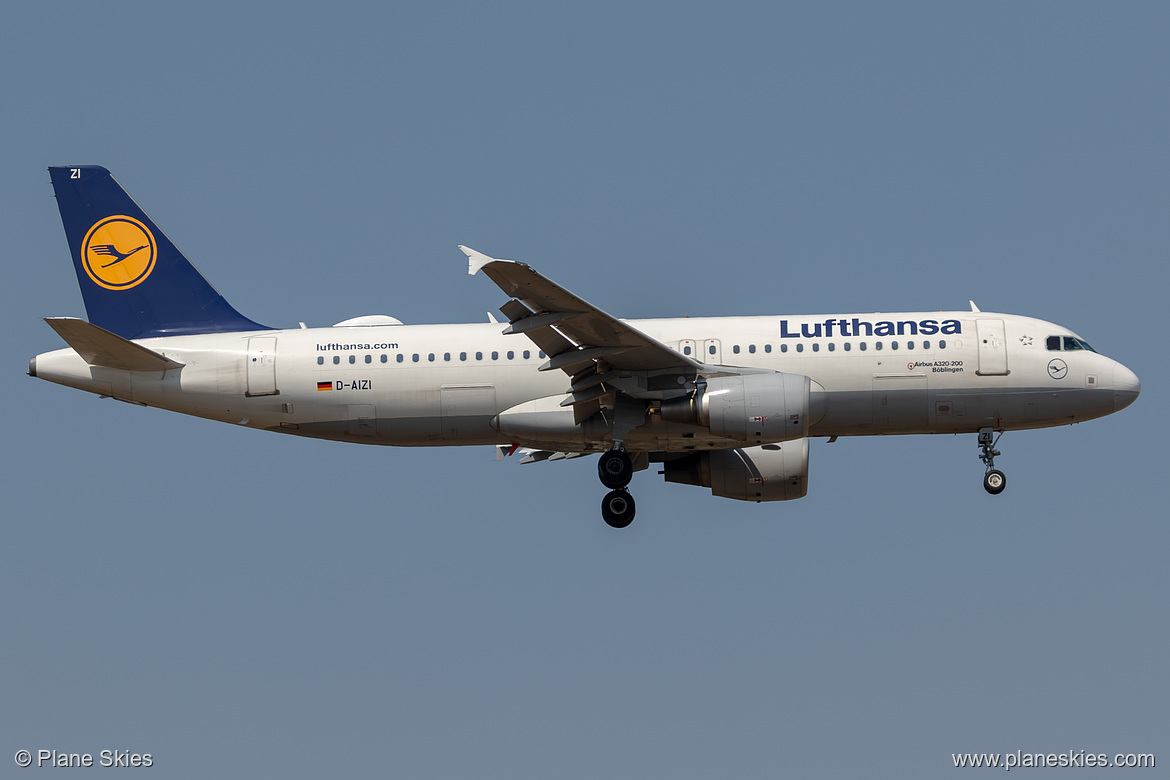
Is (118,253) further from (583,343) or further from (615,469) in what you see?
(615,469)

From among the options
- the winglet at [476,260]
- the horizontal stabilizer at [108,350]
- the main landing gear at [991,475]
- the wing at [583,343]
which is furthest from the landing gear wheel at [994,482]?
the horizontal stabilizer at [108,350]

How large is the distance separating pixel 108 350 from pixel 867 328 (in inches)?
718

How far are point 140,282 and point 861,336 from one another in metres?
18.5

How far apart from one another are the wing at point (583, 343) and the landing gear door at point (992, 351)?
704cm

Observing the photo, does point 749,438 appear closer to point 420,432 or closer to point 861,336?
point 861,336

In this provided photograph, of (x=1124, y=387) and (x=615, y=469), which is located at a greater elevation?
(x=1124, y=387)

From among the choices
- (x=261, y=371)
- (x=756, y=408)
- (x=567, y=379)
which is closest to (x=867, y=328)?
(x=756, y=408)

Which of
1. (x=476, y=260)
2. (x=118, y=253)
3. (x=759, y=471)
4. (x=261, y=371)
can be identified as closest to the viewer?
(x=476, y=260)

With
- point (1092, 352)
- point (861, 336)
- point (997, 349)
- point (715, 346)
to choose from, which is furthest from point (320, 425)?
point (1092, 352)

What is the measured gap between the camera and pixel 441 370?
109 feet

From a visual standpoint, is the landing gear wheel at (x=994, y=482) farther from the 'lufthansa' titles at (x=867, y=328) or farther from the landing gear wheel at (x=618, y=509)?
the landing gear wheel at (x=618, y=509)

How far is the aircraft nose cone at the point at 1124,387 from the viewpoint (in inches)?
1323

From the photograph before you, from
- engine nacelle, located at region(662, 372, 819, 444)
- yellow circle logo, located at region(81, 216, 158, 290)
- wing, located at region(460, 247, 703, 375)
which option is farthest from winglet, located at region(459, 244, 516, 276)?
yellow circle logo, located at region(81, 216, 158, 290)

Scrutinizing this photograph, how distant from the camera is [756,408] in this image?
101ft
